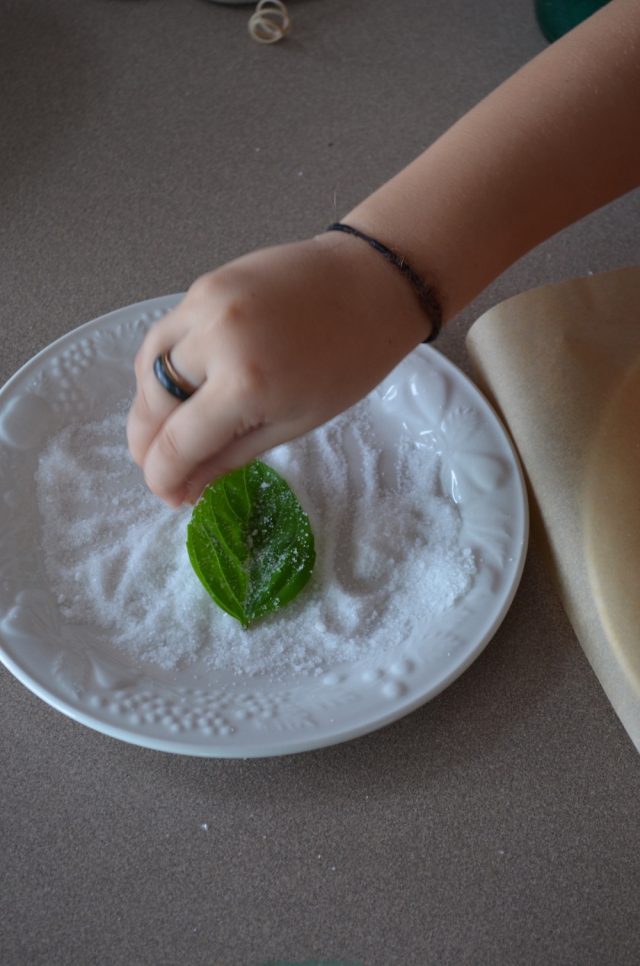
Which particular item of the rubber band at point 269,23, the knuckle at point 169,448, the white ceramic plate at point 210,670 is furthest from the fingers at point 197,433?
the rubber band at point 269,23

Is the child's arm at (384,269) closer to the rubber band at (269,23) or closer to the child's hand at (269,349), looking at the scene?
the child's hand at (269,349)

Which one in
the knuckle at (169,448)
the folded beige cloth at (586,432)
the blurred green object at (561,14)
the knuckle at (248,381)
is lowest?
the folded beige cloth at (586,432)

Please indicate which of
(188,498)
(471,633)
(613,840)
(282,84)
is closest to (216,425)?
(188,498)

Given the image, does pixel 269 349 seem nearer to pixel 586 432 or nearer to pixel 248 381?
pixel 248 381

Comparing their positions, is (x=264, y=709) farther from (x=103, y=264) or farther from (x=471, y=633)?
(x=103, y=264)

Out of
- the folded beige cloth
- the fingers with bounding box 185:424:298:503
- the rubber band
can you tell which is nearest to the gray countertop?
the folded beige cloth

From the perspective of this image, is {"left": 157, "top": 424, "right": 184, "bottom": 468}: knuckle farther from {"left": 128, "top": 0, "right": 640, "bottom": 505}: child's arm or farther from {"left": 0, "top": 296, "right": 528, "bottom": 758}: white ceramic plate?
{"left": 0, "top": 296, "right": 528, "bottom": 758}: white ceramic plate
